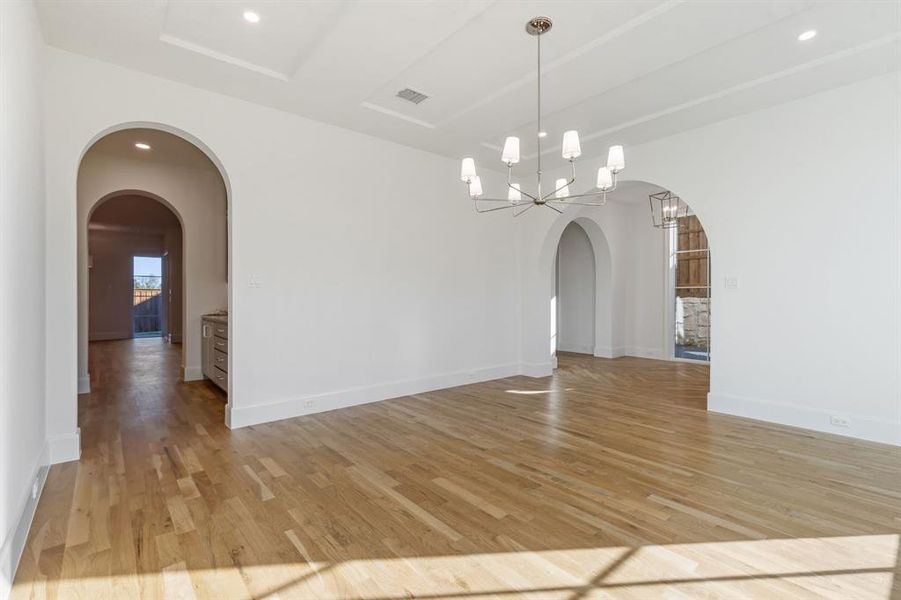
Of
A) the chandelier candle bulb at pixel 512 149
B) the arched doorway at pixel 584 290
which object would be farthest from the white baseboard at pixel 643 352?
the chandelier candle bulb at pixel 512 149

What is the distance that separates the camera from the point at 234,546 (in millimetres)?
2018

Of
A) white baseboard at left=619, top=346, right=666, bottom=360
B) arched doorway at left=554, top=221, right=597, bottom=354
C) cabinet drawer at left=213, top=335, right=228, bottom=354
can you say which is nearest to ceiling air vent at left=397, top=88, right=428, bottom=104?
cabinet drawer at left=213, top=335, right=228, bottom=354

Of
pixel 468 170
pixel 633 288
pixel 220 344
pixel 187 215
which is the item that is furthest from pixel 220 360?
pixel 633 288

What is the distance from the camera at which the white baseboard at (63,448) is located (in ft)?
9.90

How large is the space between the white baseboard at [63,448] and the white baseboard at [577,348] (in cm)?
778

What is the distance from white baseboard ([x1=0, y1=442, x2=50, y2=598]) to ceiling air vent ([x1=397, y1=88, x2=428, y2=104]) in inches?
148

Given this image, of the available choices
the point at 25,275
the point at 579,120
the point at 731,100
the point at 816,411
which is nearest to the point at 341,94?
the point at 579,120

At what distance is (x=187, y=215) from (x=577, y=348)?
23.9ft

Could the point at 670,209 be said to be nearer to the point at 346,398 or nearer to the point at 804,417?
the point at 804,417

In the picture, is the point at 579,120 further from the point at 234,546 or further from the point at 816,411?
the point at 234,546

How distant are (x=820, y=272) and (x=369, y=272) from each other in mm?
4318

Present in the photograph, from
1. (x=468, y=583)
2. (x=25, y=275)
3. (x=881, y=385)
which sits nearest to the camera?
(x=468, y=583)

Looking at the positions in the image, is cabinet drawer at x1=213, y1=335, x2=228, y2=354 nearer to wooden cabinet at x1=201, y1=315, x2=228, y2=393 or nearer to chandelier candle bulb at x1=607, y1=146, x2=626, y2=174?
wooden cabinet at x1=201, y1=315, x2=228, y2=393

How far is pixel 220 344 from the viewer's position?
5078 millimetres
